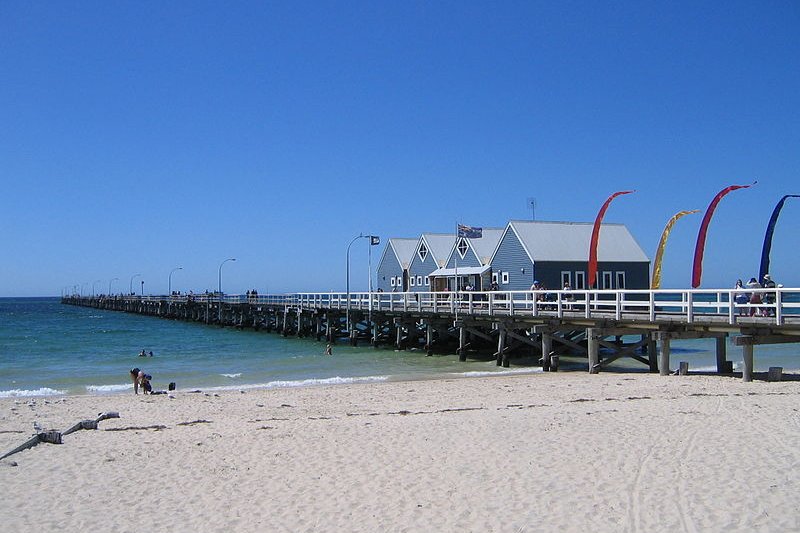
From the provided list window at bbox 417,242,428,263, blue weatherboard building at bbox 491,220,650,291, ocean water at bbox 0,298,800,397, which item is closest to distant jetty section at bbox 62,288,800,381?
blue weatherboard building at bbox 491,220,650,291

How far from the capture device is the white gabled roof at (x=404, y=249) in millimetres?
46250

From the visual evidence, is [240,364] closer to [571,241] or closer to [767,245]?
[571,241]

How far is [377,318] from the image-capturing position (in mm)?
35062

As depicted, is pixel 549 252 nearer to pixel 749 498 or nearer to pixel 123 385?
pixel 123 385

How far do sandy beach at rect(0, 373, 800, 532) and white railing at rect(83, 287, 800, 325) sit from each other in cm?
275

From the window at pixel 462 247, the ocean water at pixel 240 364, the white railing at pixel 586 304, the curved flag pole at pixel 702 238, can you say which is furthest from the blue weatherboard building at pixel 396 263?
the curved flag pole at pixel 702 238

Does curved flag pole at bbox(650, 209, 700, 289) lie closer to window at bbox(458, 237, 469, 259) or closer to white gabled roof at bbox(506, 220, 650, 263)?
white gabled roof at bbox(506, 220, 650, 263)

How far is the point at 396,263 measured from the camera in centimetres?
4694

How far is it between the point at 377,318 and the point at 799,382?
21.3 m

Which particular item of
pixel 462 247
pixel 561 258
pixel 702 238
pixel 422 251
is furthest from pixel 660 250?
pixel 422 251

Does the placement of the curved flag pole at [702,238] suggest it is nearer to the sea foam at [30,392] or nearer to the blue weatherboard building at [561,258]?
the blue weatherboard building at [561,258]

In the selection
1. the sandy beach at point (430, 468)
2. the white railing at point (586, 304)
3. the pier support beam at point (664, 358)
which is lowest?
the sandy beach at point (430, 468)

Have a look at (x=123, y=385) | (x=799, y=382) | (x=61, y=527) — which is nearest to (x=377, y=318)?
(x=123, y=385)

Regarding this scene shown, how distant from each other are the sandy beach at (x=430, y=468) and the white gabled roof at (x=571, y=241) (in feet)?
58.6
